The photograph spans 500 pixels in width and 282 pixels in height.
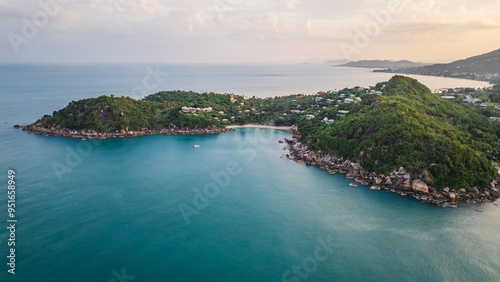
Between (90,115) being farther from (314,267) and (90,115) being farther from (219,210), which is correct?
(314,267)

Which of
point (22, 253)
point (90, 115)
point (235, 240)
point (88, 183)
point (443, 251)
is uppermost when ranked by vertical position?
point (90, 115)

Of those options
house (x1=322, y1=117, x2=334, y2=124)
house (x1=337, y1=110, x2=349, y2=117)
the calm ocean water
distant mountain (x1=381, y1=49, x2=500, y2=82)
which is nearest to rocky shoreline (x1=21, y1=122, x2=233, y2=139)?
the calm ocean water

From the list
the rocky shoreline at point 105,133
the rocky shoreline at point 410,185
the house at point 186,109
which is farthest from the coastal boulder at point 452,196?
the house at point 186,109

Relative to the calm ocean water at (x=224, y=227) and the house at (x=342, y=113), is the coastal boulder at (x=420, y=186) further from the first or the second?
the house at (x=342, y=113)

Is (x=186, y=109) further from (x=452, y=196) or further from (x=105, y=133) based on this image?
(x=452, y=196)

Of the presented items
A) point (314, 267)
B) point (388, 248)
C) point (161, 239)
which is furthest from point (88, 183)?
point (388, 248)
